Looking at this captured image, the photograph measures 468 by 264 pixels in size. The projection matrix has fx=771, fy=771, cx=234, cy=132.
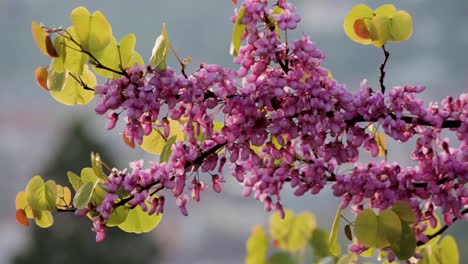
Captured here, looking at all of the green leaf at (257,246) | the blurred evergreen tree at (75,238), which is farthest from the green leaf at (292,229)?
the blurred evergreen tree at (75,238)

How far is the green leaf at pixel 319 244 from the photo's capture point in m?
1.47

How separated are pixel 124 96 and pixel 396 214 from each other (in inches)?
15.5

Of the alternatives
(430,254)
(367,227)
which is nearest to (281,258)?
(430,254)

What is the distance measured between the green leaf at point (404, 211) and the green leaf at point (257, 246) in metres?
0.53

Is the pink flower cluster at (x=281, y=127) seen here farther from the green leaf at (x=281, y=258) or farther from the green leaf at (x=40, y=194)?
the green leaf at (x=281, y=258)

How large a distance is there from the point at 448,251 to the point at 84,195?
0.61 m

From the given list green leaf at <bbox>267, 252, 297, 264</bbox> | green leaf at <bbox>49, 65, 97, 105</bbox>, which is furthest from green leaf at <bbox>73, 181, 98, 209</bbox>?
green leaf at <bbox>267, 252, 297, 264</bbox>

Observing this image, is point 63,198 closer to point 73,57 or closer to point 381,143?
point 73,57

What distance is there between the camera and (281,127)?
98 cm

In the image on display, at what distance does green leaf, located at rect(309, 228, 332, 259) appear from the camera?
4.83 ft

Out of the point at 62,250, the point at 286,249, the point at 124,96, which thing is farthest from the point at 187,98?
the point at 62,250

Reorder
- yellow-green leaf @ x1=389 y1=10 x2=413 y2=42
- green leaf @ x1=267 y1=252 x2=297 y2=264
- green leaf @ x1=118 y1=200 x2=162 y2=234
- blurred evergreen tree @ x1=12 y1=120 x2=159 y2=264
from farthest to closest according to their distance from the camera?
blurred evergreen tree @ x1=12 y1=120 x2=159 y2=264 < green leaf @ x1=267 y1=252 x2=297 y2=264 < green leaf @ x1=118 y1=200 x2=162 y2=234 < yellow-green leaf @ x1=389 y1=10 x2=413 y2=42

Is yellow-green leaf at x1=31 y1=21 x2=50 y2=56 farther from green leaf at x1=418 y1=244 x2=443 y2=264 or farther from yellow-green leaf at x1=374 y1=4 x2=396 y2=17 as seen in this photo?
green leaf at x1=418 y1=244 x2=443 y2=264

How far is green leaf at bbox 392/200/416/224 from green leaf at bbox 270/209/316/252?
21.0 inches
